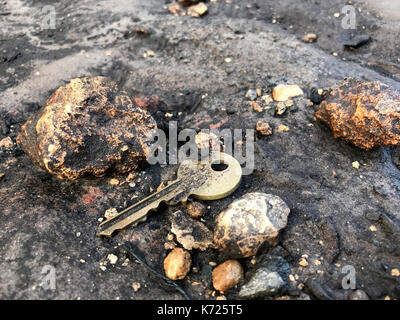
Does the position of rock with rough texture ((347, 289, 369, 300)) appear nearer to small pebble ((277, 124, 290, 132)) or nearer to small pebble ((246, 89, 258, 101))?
small pebble ((277, 124, 290, 132))

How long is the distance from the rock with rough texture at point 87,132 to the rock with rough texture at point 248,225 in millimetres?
1071

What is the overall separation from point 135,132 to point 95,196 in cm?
69

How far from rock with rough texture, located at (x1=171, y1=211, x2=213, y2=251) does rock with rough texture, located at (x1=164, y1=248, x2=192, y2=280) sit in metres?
0.09

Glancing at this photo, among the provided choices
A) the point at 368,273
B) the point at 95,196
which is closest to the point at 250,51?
the point at 95,196

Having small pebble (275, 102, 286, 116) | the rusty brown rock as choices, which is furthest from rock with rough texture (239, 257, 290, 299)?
the rusty brown rock

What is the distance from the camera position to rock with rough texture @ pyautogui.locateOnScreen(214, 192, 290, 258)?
9.40 ft

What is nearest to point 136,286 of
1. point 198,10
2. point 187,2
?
point 198,10

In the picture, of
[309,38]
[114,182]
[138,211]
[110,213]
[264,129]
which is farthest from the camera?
[309,38]

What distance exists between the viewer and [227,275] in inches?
112

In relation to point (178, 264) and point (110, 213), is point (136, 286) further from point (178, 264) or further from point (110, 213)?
point (110, 213)

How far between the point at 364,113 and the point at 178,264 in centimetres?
214

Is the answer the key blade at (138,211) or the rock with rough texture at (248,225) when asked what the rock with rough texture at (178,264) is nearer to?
the rock with rough texture at (248,225)

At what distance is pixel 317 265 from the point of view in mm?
2916
